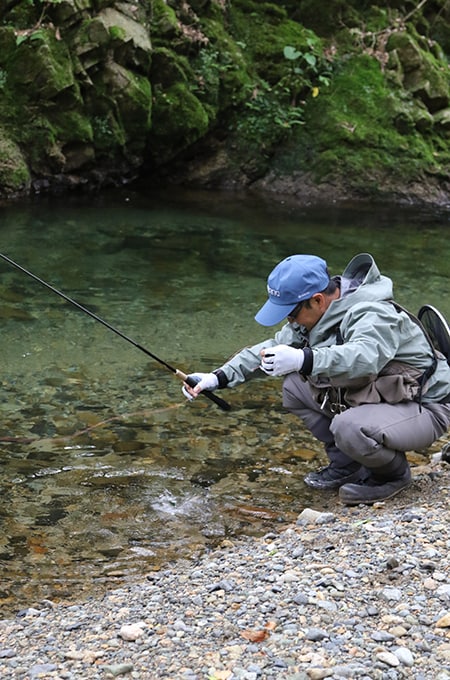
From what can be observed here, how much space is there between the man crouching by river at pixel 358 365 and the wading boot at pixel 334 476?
0.52 feet

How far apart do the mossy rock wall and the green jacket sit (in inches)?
380

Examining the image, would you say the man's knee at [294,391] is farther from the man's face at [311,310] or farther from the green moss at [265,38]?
the green moss at [265,38]

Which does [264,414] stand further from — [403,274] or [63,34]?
[63,34]

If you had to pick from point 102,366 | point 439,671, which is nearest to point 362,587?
point 439,671

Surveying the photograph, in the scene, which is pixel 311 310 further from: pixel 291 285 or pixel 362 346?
pixel 362 346

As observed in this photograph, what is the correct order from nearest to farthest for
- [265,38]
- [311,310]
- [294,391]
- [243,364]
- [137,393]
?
[311,310] → [243,364] → [294,391] → [137,393] → [265,38]

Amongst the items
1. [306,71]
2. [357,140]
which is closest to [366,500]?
[357,140]

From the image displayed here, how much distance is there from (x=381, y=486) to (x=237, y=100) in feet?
40.5

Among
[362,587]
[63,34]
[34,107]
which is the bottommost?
[362,587]

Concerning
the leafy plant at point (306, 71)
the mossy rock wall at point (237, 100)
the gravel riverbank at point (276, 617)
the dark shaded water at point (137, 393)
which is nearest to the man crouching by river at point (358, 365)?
the gravel riverbank at point (276, 617)

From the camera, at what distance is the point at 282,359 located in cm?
397

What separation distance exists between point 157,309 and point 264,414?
292 cm

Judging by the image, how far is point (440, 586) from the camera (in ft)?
10.3

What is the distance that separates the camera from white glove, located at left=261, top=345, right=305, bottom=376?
3.96 m
